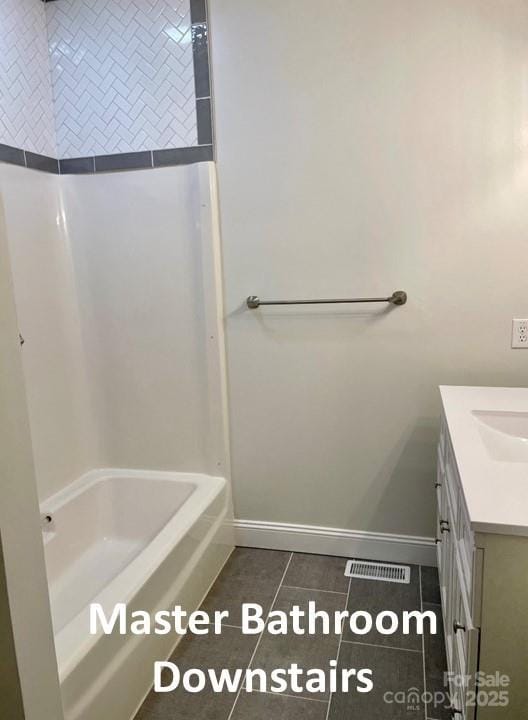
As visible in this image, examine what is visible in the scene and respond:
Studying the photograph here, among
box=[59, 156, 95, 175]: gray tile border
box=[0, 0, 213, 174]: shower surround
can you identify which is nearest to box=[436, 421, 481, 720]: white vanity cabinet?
box=[0, 0, 213, 174]: shower surround

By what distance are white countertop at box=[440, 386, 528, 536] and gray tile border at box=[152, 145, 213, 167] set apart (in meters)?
1.32

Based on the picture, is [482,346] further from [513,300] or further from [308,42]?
[308,42]

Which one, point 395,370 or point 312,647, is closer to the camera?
point 312,647

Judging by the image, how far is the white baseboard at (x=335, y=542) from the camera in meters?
2.18

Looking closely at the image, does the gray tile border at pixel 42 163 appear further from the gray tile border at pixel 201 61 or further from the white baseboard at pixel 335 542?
the white baseboard at pixel 335 542

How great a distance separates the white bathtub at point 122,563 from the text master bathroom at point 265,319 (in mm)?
13

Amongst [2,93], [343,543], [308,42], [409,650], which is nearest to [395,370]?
[343,543]

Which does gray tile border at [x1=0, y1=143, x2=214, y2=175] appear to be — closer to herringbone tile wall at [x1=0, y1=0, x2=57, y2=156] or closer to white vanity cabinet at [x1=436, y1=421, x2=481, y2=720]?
herringbone tile wall at [x1=0, y1=0, x2=57, y2=156]

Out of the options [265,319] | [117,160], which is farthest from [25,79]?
[265,319]

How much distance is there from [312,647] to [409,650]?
0.32m

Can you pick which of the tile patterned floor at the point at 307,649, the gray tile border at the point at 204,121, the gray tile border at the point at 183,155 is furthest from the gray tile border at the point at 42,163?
the tile patterned floor at the point at 307,649

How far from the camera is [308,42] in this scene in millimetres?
1974

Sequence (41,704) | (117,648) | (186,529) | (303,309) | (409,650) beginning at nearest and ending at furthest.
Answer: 1. (41,704)
2. (117,648)
3. (409,650)
4. (186,529)
5. (303,309)

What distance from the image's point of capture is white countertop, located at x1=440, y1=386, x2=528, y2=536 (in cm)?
100
